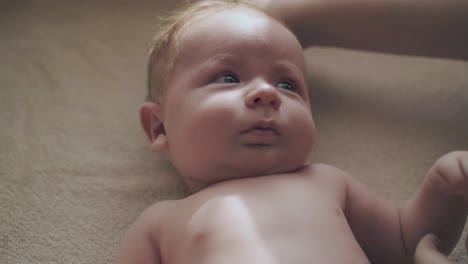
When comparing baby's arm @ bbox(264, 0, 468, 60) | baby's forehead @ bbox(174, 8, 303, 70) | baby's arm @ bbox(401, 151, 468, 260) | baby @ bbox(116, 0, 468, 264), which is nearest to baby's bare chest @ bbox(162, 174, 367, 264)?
baby @ bbox(116, 0, 468, 264)

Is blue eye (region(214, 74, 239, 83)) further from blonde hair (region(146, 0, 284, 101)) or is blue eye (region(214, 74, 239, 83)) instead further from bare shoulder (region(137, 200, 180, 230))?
bare shoulder (region(137, 200, 180, 230))

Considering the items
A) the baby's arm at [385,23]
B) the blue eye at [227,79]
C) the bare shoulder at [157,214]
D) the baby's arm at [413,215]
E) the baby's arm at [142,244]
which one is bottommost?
the baby's arm at [142,244]

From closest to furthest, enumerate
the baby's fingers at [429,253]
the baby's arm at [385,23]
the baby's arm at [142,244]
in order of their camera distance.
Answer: the baby's fingers at [429,253] → the baby's arm at [142,244] → the baby's arm at [385,23]

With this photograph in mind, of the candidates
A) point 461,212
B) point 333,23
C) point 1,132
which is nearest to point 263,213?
point 461,212

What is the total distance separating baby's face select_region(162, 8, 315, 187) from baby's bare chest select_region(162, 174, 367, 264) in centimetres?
5

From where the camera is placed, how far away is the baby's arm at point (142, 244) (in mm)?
819

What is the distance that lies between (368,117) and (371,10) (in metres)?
0.23

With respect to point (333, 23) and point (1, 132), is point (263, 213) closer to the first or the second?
point (333, 23)

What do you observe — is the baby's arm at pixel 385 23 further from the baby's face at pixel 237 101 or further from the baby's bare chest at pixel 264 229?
the baby's bare chest at pixel 264 229

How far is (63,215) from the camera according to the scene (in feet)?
3.24

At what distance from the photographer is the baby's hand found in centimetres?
73

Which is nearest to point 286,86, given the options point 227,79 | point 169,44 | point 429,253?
point 227,79

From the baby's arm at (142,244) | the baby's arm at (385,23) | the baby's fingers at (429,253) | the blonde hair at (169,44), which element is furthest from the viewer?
the baby's arm at (385,23)

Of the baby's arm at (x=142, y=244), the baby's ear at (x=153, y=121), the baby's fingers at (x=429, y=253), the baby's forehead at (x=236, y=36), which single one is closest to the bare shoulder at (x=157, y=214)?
the baby's arm at (x=142, y=244)
